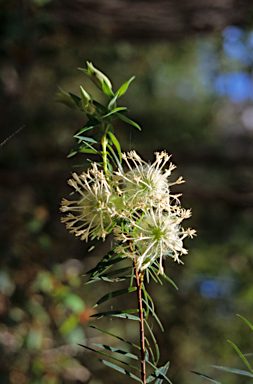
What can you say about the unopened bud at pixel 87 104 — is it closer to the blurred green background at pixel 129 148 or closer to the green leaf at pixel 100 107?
the green leaf at pixel 100 107

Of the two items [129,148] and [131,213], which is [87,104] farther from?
[129,148]

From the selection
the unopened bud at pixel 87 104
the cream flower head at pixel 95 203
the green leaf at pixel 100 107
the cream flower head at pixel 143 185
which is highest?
the green leaf at pixel 100 107

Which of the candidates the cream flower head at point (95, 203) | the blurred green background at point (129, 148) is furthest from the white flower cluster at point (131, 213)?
the blurred green background at point (129, 148)

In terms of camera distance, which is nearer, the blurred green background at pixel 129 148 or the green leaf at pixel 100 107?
the green leaf at pixel 100 107

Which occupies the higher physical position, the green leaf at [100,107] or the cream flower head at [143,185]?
the green leaf at [100,107]

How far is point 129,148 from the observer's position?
3.09 ft

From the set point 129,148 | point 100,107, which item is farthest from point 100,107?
point 129,148

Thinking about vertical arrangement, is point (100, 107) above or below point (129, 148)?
below

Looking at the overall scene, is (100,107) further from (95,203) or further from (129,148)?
(129,148)

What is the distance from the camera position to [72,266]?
107 cm

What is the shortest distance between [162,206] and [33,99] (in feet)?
3.68

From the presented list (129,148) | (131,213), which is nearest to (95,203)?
(131,213)

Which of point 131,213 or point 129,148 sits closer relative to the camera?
point 131,213

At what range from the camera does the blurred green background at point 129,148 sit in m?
0.85
